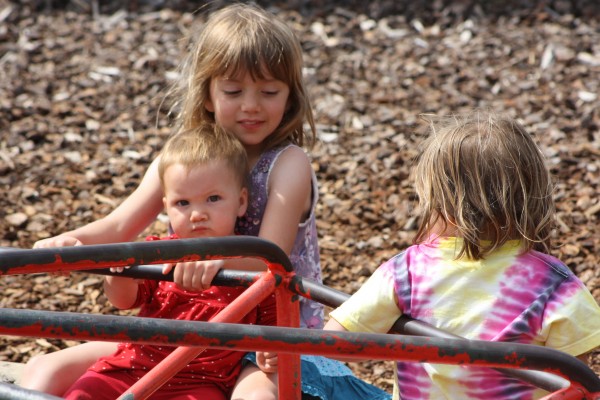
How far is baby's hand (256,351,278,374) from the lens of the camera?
2461mm

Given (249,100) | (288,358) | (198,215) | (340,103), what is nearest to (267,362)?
(288,358)

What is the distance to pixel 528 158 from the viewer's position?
7.00 ft

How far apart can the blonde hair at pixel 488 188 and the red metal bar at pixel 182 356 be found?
15.9 inches

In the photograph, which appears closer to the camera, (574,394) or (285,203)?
(574,394)

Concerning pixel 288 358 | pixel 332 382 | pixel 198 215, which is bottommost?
pixel 332 382

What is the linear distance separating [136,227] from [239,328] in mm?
1402

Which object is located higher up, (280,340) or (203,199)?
(280,340)

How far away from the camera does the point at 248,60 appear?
111 inches

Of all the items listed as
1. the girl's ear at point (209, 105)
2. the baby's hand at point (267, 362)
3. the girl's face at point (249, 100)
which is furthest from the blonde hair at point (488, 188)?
the girl's ear at point (209, 105)

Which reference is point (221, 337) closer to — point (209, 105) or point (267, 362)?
point (267, 362)

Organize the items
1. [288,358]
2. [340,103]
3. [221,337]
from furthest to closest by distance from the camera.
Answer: [340,103]
[288,358]
[221,337]

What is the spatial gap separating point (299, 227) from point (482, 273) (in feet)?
2.95

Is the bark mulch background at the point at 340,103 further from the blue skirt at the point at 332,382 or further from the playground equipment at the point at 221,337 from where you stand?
the playground equipment at the point at 221,337

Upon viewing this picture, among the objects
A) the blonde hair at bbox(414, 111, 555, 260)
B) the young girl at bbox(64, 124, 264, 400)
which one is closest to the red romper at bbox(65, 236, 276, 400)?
the young girl at bbox(64, 124, 264, 400)
